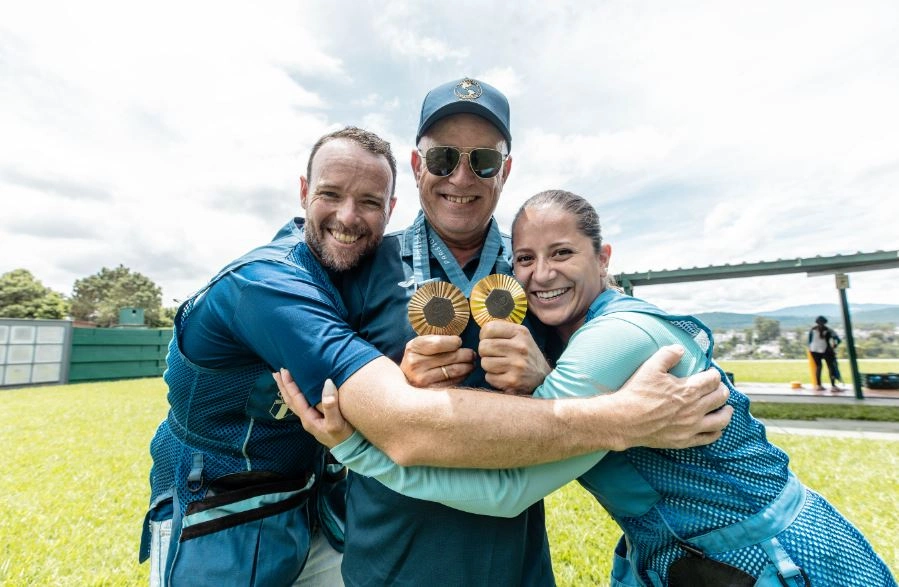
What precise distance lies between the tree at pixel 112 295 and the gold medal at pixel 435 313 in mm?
89274

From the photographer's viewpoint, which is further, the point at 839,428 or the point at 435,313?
the point at 839,428

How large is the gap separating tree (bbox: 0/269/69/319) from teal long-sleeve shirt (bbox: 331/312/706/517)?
230 ft

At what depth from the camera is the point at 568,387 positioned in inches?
61.4

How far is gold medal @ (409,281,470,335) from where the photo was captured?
5.57ft

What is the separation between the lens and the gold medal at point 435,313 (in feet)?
5.57

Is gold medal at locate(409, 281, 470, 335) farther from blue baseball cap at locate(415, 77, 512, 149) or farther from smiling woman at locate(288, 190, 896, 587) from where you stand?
blue baseball cap at locate(415, 77, 512, 149)

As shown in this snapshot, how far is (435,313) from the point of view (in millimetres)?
1700

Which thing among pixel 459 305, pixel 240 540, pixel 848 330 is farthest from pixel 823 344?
pixel 240 540

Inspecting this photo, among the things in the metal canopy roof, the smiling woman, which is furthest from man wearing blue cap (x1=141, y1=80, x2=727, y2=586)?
the metal canopy roof

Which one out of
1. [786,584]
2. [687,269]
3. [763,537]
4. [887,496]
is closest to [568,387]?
[763,537]

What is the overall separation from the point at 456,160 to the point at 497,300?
897mm

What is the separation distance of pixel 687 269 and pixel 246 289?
1431 centimetres

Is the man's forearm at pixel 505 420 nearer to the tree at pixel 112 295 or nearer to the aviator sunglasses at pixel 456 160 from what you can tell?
the aviator sunglasses at pixel 456 160

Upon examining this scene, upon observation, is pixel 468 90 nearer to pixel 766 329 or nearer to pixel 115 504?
pixel 115 504
